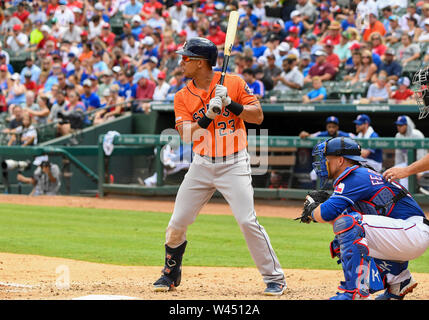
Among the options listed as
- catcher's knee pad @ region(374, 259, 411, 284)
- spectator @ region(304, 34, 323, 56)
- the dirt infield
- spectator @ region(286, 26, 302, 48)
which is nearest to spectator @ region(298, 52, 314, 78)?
spectator @ region(304, 34, 323, 56)

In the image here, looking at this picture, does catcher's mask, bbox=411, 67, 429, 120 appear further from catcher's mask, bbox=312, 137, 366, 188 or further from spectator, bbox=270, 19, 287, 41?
spectator, bbox=270, 19, 287, 41

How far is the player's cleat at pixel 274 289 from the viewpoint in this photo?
5277mm

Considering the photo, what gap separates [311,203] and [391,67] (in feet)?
27.7

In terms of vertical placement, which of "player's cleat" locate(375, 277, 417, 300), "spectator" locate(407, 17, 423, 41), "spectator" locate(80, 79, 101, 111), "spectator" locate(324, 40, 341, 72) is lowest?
"player's cleat" locate(375, 277, 417, 300)

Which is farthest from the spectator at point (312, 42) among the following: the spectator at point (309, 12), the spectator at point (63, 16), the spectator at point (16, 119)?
the spectator at point (63, 16)

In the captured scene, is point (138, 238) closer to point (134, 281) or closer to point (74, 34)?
point (134, 281)

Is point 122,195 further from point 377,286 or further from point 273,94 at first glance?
point 377,286

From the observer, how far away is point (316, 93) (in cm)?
1316

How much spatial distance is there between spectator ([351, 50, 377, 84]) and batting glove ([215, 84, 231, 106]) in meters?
8.16

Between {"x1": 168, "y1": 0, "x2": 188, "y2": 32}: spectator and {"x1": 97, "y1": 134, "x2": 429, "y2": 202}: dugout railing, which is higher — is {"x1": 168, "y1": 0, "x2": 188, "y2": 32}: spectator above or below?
above

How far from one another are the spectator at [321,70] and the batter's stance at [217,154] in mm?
8294

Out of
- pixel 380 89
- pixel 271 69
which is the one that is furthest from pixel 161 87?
pixel 380 89

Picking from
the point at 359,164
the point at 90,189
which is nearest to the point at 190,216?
the point at 359,164

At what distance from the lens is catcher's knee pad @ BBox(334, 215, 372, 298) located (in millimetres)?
4605
